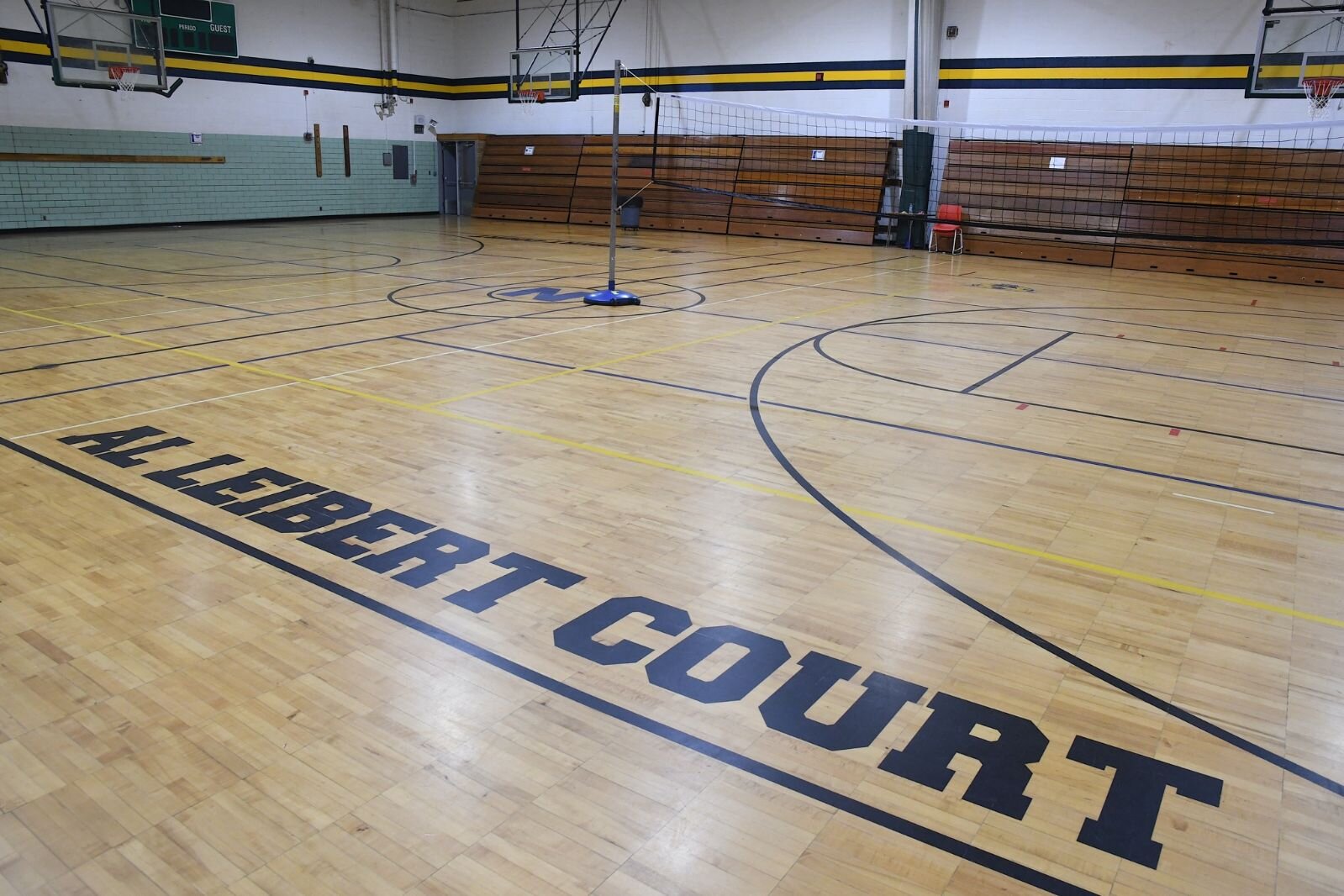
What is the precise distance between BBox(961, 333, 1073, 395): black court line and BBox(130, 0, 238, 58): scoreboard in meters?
16.8

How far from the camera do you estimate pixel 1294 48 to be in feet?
46.4

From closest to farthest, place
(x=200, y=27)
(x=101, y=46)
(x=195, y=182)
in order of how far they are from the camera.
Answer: (x=101, y=46), (x=200, y=27), (x=195, y=182)

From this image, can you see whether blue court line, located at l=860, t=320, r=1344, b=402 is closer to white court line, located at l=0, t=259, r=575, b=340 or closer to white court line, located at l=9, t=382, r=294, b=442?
white court line, located at l=9, t=382, r=294, b=442

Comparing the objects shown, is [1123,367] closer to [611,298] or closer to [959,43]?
[611,298]

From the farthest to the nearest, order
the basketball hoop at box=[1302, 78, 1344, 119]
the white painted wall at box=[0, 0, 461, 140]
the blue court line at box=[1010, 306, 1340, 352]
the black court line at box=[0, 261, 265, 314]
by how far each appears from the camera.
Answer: the white painted wall at box=[0, 0, 461, 140] → the basketball hoop at box=[1302, 78, 1344, 119] → the black court line at box=[0, 261, 265, 314] → the blue court line at box=[1010, 306, 1340, 352]

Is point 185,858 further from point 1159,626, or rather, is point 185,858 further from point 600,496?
point 1159,626

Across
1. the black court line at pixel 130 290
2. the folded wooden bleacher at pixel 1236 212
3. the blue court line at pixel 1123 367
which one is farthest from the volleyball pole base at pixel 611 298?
the folded wooden bleacher at pixel 1236 212

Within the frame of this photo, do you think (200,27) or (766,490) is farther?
(200,27)

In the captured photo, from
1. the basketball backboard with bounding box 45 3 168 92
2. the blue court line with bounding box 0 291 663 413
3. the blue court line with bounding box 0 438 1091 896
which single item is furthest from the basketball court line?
the basketball backboard with bounding box 45 3 168 92

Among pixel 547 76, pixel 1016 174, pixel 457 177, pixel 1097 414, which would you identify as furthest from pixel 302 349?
pixel 457 177

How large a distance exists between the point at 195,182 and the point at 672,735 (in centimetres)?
1970

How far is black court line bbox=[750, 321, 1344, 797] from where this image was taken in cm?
264

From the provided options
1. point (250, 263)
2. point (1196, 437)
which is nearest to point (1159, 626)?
point (1196, 437)

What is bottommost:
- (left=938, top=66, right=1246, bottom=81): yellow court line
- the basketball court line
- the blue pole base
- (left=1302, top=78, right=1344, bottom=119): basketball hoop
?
the basketball court line
